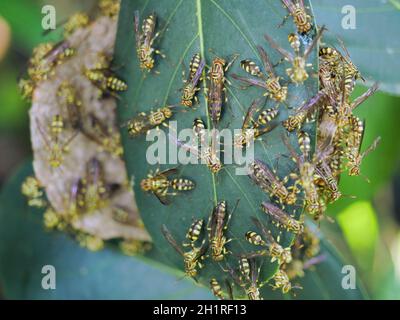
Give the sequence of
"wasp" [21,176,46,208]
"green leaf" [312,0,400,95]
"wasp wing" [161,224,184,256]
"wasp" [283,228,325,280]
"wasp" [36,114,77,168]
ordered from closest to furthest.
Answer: "wasp wing" [161,224,184,256] < "green leaf" [312,0,400,95] < "wasp" [36,114,77,168] < "wasp" [283,228,325,280] < "wasp" [21,176,46,208]

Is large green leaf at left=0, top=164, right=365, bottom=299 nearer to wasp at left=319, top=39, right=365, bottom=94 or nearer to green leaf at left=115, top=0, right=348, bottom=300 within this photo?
green leaf at left=115, top=0, right=348, bottom=300

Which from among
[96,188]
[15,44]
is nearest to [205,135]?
[96,188]

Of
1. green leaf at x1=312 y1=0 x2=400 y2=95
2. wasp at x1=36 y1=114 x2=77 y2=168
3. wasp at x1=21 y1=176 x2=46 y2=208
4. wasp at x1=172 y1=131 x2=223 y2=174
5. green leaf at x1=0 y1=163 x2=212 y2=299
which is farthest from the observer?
green leaf at x1=0 y1=163 x2=212 y2=299

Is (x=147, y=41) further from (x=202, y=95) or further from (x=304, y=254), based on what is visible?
(x=304, y=254)

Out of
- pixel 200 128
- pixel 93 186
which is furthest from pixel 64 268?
pixel 200 128

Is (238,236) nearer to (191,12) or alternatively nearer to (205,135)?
(205,135)

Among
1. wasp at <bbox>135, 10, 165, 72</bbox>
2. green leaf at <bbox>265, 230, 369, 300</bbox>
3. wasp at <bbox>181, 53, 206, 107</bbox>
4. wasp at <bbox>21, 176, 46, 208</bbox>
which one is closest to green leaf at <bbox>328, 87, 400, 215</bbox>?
green leaf at <bbox>265, 230, 369, 300</bbox>

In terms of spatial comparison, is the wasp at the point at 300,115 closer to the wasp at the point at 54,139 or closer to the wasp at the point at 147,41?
the wasp at the point at 147,41

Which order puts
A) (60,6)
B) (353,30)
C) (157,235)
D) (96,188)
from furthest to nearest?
(60,6)
(96,188)
(353,30)
(157,235)
